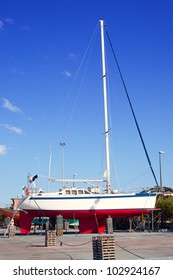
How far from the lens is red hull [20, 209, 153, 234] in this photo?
43.1 metres

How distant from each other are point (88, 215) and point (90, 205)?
1.15 m

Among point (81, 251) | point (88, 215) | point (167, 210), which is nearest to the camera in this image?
point (81, 251)

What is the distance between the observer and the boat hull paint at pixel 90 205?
42938mm

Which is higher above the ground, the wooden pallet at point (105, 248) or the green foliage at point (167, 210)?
the green foliage at point (167, 210)

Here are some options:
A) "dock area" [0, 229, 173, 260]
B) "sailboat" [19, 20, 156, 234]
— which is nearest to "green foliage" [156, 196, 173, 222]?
"sailboat" [19, 20, 156, 234]

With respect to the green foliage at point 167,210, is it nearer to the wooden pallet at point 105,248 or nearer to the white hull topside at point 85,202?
the white hull topside at point 85,202

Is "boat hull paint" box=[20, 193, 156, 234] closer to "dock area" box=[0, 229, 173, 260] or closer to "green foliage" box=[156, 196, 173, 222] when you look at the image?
"dock area" box=[0, 229, 173, 260]

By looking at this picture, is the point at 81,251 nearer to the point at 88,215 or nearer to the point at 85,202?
the point at 85,202

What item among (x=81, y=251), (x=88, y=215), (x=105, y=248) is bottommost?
(x=105, y=248)

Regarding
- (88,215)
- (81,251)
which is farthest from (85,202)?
(81,251)

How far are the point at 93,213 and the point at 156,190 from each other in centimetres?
820

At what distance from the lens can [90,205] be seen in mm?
42938

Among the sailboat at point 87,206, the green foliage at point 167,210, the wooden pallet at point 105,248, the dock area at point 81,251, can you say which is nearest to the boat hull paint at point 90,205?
the sailboat at point 87,206
